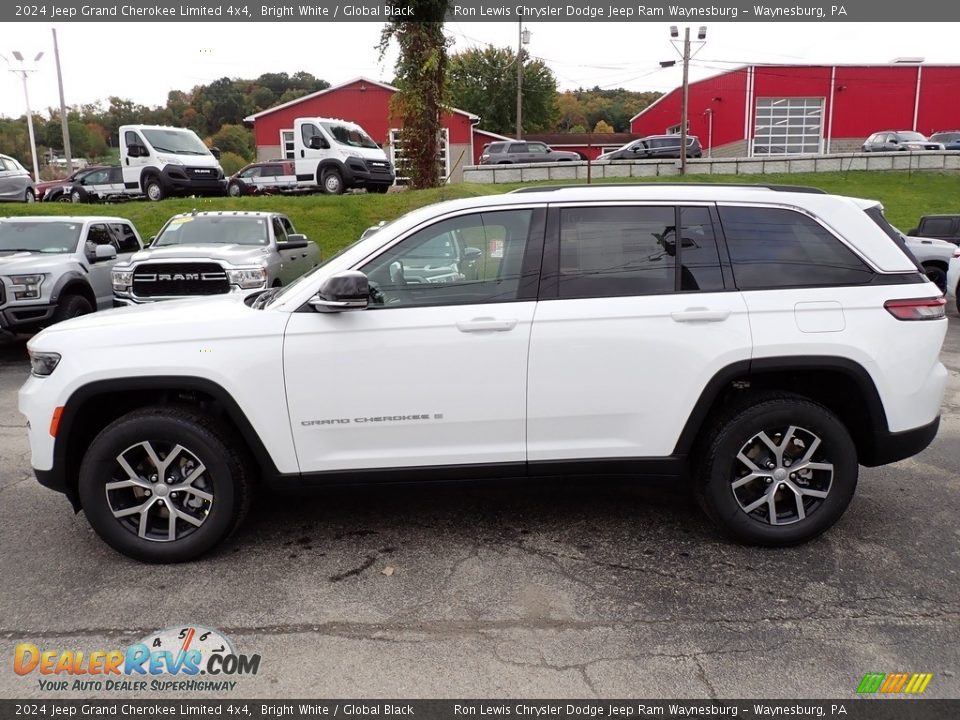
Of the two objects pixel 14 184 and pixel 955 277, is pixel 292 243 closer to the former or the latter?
pixel 955 277

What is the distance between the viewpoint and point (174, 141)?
20.6 m

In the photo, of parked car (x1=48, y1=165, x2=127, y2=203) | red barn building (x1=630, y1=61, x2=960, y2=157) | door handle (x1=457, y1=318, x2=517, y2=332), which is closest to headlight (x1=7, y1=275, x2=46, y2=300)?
door handle (x1=457, y1=318, x2=517, y2=332)

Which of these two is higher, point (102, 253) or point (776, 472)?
point (102, 253)

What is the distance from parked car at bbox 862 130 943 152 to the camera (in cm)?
3369

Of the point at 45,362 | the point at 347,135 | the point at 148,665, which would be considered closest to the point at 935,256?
the point at 45,362

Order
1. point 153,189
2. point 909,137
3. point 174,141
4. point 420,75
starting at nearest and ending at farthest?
point 420,75
point 153,189
point 174,141
point 909,137

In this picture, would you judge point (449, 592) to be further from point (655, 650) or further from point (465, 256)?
point (465, 256)

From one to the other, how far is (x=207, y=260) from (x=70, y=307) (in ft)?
5.77

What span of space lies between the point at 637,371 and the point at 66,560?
3.10 metres

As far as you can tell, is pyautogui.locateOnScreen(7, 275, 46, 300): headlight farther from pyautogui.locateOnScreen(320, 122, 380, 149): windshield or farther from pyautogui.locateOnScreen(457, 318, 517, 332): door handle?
pyautogui.locateOnScreen(320, 122, 380, 149): windshield

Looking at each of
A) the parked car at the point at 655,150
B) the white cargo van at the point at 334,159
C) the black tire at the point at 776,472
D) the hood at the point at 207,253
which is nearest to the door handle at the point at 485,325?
the black tire at the point at 776,472

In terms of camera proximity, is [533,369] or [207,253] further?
[207,253]

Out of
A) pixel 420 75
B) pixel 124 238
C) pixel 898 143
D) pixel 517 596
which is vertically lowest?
pixel 517 596

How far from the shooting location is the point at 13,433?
639 cm
